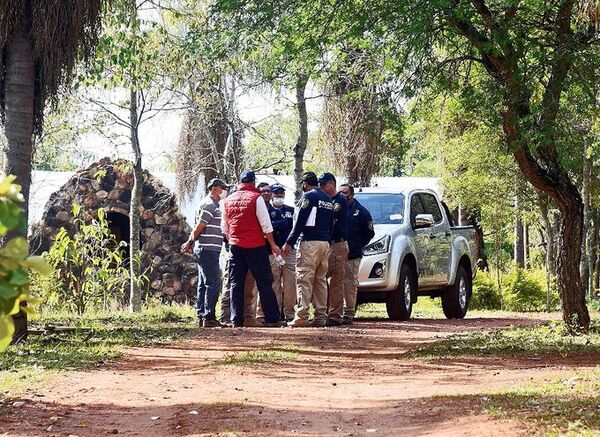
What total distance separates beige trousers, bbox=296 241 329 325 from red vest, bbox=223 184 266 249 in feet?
2.71

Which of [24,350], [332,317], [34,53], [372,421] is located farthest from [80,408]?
[332,317]

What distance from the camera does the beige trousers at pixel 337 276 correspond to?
704 inches

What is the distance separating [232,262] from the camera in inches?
647

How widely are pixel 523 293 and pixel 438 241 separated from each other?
968 centimetres

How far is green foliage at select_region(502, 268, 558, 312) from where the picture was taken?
2964cm

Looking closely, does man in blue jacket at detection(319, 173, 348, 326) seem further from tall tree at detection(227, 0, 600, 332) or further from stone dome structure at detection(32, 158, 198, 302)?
stone dome structure at detection(32, 158, 198, 302)

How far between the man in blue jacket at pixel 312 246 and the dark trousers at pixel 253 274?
1.71 feet

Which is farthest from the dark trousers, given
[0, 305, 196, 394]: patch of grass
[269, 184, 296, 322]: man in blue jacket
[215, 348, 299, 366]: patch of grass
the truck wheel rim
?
the truck wheel rim

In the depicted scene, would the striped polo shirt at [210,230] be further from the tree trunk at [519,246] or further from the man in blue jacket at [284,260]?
the tree trunk at [519,246]

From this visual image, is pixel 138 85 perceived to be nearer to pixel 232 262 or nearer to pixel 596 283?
pixel 232 262

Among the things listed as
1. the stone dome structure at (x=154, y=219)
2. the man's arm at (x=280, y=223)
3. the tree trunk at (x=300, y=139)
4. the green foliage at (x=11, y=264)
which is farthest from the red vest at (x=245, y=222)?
the green foliage at (x=11, y=264)

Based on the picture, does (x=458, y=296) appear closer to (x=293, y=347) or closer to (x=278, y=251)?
(x=278, y=251)

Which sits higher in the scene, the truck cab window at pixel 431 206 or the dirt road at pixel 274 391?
the truck cab window at pixel 431 206

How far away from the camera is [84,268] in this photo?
70.5 ft
